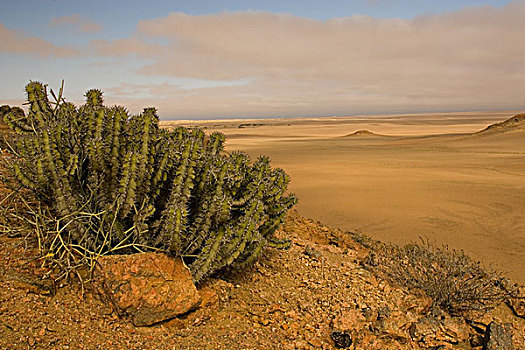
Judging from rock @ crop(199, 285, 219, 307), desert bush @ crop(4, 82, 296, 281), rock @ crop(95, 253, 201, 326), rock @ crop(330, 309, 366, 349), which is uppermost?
desert bush @ crop(4, 82, 296, 281)

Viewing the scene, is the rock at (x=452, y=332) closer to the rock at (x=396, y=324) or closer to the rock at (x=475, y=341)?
the rock at (x=475, y=341)

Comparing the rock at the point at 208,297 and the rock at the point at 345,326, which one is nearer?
the rock at the point at 208,297

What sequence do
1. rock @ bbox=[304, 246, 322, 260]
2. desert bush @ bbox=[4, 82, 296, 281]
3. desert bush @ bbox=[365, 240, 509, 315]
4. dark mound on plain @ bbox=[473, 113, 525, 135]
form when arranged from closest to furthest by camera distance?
desert bush @ bbox=[4, 82, 296, 281] < desert bush @ bbox=[365, 240, 509, 315] < rock @ bbox=[304, 246, 322, 260] < dark mound on plain @ bbox=[473, 113, 525, 135]

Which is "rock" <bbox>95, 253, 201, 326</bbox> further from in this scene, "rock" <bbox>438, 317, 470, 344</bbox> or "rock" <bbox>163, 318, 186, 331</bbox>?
"rock" <bbox>438, 317, 470, 344</bbox>

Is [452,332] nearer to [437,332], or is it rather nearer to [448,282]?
[437,332]

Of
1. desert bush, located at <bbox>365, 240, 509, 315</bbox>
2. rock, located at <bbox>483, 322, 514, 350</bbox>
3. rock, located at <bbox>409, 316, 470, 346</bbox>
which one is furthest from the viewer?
desert bush, located at <bbox>365, 240, 509, 315</bbox>

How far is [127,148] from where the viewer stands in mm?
3119

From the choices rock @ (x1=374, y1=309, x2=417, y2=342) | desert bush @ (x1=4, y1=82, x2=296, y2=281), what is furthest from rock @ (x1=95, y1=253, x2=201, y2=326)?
rock @ (x1=374, y1=309, x2=417, y2=342)

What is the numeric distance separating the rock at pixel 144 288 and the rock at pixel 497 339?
2.58 meters

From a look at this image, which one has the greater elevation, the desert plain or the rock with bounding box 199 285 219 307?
the rock with bounding box 199 285 219 307

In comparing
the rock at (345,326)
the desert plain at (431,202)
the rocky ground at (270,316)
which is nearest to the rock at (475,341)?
the rocky ground at (270,316)

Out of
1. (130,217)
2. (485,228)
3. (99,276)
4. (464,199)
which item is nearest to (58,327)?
(99,276)

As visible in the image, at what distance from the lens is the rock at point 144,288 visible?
2.47 metres

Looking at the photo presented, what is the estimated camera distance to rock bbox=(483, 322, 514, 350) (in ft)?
10.3
